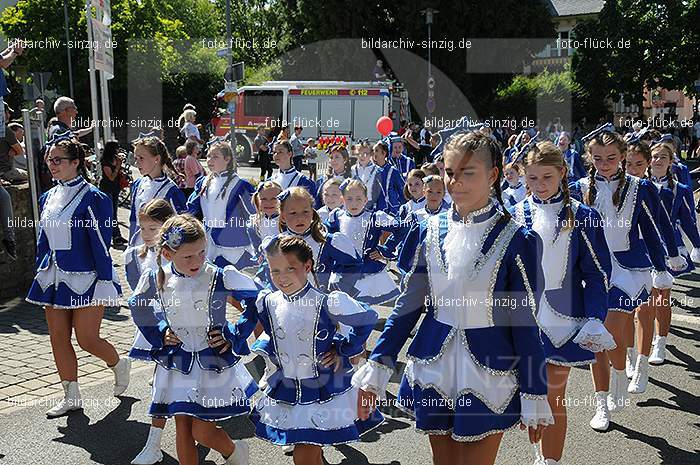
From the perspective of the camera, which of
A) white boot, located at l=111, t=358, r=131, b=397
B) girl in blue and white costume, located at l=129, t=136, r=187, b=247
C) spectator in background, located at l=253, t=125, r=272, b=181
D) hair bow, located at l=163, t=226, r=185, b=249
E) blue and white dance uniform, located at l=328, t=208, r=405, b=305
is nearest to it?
hair bow, located at l=163, t=226, r=185, b=249

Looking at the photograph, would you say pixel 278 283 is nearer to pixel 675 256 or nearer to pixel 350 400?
pixel 350 400

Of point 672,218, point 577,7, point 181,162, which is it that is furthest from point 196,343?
point 577,7

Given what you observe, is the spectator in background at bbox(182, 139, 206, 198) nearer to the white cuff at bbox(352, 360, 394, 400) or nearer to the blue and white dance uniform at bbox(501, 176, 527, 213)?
the blue and white dance uniform at bbox(501, 176, 527, 213)

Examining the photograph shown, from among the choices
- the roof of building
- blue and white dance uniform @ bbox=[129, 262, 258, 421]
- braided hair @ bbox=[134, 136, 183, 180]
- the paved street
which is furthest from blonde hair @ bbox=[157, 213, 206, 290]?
the roof of building

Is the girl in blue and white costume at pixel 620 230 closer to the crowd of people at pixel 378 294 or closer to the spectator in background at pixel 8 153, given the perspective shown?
the crowd of people at pixel 378 294

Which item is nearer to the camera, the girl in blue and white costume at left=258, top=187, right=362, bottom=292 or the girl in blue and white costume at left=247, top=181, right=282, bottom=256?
the girl in blue and white costume at left=258, top=187, right=362, bottom=292

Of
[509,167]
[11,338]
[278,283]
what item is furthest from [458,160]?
[509,167]

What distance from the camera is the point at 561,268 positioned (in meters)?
4.57

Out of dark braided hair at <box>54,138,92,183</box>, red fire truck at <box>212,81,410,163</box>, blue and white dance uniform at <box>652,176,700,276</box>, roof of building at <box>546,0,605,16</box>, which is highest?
roof of building at <box>546,0,605,16</box>

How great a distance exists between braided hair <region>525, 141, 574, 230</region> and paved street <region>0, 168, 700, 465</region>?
1624mm

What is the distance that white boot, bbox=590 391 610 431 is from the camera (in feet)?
18.0

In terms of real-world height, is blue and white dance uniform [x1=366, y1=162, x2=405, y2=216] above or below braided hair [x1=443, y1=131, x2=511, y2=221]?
below

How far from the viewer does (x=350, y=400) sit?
416cm

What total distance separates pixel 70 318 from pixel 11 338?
7.63ft
